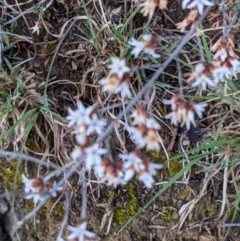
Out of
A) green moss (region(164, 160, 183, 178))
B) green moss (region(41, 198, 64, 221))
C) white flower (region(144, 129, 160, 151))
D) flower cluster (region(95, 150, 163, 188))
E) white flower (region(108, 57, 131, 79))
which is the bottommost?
green moss (region(41, 198, 64, 221))

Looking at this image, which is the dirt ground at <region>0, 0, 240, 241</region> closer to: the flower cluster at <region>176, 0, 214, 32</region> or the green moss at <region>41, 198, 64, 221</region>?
the green moss at <region>41, 198, 64, 221</region>

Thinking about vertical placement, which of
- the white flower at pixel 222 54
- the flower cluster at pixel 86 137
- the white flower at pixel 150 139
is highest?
the white flower at pixel 222 54

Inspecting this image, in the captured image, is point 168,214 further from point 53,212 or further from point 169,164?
point 53,212

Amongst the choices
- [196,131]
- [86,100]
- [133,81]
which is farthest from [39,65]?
[196,131]

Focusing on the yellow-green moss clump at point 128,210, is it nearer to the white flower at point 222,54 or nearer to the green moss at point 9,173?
the green moss at point 9,173

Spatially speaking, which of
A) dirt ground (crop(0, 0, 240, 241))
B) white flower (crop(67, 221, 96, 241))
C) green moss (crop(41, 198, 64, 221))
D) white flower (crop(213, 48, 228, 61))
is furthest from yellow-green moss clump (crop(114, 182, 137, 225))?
white flower (crop(213, 48, 228, 61))

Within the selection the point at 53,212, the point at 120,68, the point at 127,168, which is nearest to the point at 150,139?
the point at 127,168

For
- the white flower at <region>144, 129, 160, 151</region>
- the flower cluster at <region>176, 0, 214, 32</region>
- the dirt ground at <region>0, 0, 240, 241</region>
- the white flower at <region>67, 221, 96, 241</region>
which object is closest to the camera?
the white flower at <region>144, 129, 160, 151</region>

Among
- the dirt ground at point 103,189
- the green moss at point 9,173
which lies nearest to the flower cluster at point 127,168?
the dirt ground at point 103,189
